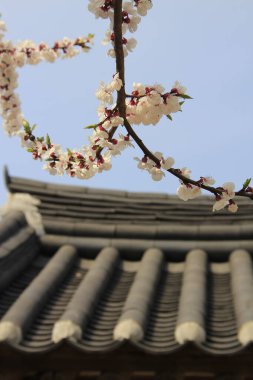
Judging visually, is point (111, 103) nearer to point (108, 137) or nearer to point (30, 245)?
point (108, 137)

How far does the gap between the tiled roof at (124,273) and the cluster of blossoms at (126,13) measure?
1536 mm

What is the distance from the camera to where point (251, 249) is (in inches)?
234

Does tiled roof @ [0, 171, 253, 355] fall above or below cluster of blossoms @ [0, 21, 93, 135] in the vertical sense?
below

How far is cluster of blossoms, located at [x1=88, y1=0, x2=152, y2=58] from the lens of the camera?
2.92 metres

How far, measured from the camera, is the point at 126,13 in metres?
3.10

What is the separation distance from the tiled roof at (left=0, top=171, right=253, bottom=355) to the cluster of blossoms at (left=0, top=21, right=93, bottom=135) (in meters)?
0.75

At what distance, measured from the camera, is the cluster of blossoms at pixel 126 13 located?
292 cm

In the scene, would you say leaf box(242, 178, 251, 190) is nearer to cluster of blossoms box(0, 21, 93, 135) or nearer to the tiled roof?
the tiled roof


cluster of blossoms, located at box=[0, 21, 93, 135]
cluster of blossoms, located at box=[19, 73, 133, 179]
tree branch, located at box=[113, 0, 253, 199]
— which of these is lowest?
tree branch, located at box=[113, 0, 253, 199]

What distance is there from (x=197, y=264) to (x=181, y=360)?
6.40 ft

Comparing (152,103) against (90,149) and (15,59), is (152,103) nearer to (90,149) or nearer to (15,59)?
(90,149)

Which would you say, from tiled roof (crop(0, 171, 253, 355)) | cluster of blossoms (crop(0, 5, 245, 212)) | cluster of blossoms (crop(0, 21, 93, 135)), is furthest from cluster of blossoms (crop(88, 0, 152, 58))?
cluster of blossoms (crop(0, 21, 93, 135))

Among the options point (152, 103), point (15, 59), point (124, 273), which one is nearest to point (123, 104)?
point (152, 103)

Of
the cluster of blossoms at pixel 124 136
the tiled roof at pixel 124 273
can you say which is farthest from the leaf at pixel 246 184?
the tiled roof at pixel 124 273
